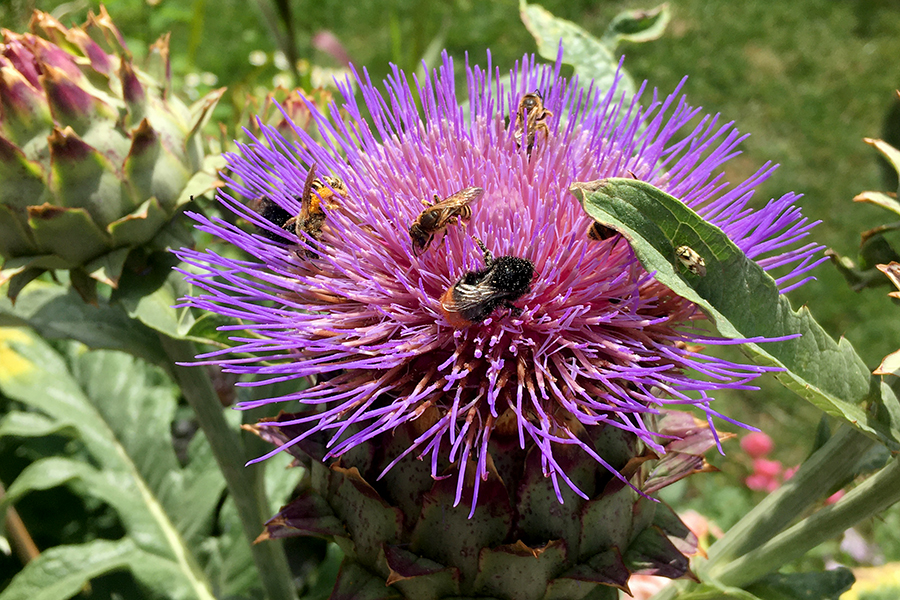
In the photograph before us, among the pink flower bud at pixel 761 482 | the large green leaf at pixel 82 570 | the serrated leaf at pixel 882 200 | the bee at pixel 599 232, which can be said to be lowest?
the pink flower bud at pixel 761 482

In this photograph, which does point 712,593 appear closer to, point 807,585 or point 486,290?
point 807,585

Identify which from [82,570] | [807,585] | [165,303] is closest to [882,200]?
[807,585]

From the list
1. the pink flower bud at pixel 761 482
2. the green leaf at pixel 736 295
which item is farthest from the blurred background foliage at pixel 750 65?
the green leaf at pixel 736 295

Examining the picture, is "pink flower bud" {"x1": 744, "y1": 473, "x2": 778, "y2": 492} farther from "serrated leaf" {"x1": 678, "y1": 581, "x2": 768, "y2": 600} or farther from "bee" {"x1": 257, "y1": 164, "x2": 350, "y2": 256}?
"bee" {"x1": 257, "y1": 164, "x2": 350, "y2": 256}

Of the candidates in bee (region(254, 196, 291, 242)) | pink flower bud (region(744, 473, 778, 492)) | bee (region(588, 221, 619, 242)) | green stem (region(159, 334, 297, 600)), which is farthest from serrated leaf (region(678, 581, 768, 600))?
pink flower bud (region(744, 473, 778, 492))

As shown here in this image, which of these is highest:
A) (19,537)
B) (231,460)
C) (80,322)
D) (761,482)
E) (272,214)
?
(272,214)

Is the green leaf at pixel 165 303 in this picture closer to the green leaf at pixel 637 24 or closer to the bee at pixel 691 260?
the bee at pixel 691 260
